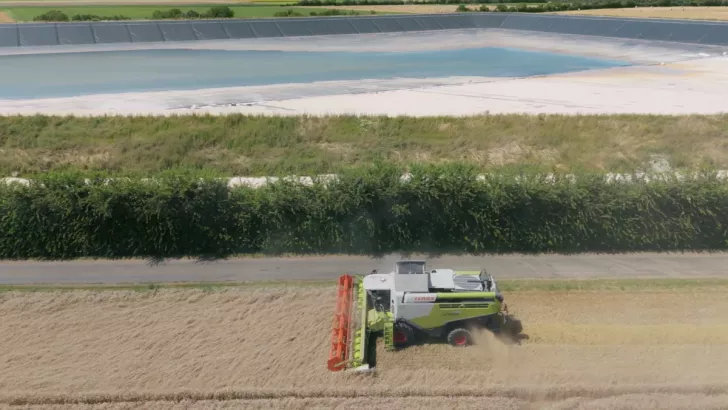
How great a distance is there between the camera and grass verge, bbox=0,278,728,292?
16359 mm

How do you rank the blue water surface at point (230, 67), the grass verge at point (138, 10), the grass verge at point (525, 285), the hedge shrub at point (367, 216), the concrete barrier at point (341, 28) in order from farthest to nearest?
the grass verge at point (138, 10), the concrete barrier at point (341, 28), the blue water surface at point (230, 67), the hedge shrub at point (367, 216), the grass verge at point (525, 285)

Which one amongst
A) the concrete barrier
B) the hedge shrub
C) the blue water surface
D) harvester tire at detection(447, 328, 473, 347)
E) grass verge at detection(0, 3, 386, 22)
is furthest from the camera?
grass verge at detection(0, 3, 386, 22)

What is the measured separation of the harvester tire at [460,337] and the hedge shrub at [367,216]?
524cm

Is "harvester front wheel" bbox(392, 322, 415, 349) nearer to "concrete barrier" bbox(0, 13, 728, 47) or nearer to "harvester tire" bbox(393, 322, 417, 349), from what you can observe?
"harvester tire" bbox(393, 322, 417, 349)

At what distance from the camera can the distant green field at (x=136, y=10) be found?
6053 centimetres

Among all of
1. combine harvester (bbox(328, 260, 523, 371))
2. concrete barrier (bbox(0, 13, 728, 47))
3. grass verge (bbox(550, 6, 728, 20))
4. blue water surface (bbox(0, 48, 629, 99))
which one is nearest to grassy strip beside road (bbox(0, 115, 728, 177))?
blue water surface (bbox(0, 48, 629, 99))

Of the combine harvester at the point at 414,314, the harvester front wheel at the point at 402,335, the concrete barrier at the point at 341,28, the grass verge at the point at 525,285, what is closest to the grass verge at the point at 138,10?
the concrete barrier at the point at 341,28

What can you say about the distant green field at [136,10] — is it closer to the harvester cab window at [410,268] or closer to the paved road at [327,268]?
the paved road at [327,268]

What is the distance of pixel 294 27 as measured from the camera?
53062 millimetres

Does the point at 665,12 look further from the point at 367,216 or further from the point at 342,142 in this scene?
the point at 367,216

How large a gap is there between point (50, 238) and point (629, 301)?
15795 millimetres

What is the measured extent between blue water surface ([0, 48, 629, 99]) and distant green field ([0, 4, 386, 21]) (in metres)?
16.9

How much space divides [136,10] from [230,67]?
29.0 m

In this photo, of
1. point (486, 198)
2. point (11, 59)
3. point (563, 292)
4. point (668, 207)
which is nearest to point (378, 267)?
point (486, 198)
